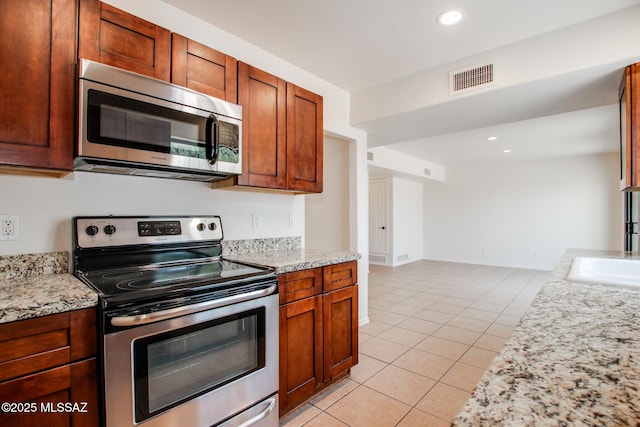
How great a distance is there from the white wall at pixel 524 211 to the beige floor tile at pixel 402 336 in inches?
206

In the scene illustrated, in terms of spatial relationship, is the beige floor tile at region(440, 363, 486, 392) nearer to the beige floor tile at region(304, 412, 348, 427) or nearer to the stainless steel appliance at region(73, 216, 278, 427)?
the beige floor tile at region(304, 412, 348, 427)

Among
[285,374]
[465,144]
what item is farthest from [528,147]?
[285,374]

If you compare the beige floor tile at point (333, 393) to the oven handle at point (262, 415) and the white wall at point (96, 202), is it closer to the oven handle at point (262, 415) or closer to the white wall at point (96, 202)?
the oven handle at point (262, 415)

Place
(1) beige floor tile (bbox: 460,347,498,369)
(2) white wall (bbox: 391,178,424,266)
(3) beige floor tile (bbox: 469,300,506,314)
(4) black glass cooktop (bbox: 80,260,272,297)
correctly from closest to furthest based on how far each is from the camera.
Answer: (4) black glass cooktop (bbox: 80,260,272,297) < (1) beige floor tile (bbox: 460,347,498,369) < (3) beige floor tile (bbox: 469,300,506,314) < (2) white wall (bbox: 391,178,424,266)

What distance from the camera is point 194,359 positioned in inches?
56.0

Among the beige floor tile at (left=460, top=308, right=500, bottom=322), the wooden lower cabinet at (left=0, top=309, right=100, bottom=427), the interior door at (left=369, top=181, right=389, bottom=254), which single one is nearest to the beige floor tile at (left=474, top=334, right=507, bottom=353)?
the beige floor tile at (left=460, top=308, right=500, bottom=322)

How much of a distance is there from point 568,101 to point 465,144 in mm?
2953

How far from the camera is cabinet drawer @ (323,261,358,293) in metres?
2.09

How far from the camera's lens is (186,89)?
67.2 inches

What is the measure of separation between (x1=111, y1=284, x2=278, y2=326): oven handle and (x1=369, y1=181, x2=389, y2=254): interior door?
19.5 ft

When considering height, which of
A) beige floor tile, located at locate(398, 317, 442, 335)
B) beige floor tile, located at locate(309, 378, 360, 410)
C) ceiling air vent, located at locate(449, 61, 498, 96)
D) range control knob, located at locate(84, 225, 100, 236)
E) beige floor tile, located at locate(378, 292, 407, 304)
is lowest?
beige floor tile, located at locate(309, 378, 360, 410)

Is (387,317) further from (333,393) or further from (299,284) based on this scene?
(299,284)

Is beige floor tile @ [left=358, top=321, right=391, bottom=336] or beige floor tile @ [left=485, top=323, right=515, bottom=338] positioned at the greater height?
beige floor tile @ [left=358, top=321, right=391, bottom=336]

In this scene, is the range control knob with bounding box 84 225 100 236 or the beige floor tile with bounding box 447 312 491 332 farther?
the beige floor tile with bounding box 447 312 491 332
